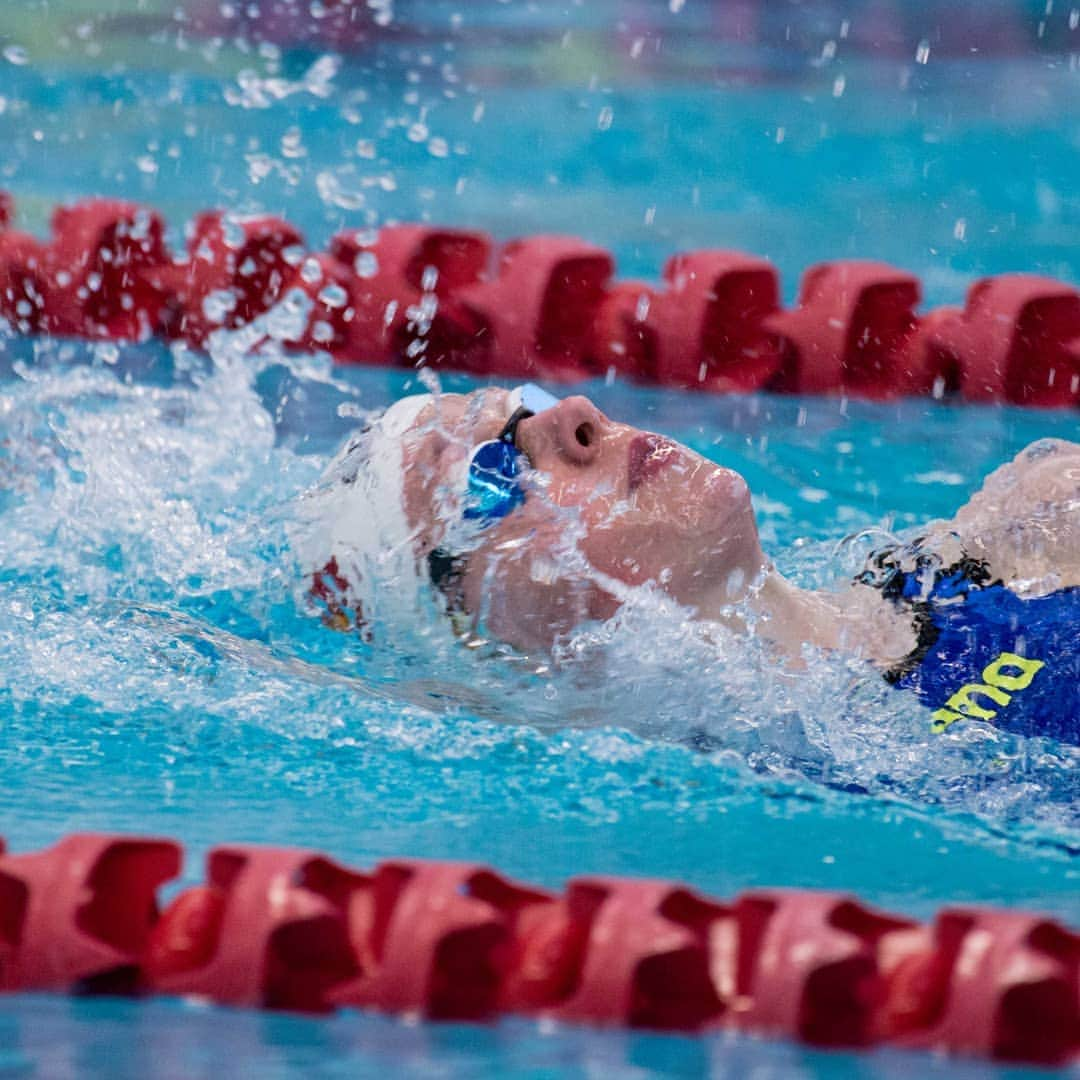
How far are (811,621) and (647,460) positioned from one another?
28 centimetres

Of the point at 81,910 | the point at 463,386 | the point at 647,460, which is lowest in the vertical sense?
the point at 81,910

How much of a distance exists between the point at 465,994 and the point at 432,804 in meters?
0.51

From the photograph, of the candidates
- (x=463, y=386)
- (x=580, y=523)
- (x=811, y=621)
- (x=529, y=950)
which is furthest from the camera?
(x=463, y=386)

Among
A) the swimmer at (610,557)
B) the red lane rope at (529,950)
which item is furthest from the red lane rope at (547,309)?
the red lane rope at (529,950)

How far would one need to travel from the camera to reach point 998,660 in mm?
1825

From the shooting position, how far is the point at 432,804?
1.83m

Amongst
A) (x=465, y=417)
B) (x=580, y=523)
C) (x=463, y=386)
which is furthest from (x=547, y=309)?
(x=580, y=523)

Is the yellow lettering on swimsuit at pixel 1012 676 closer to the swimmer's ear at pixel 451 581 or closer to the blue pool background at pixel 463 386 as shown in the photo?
the blue pool background at pixel 463 386

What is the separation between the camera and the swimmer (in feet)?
5.89

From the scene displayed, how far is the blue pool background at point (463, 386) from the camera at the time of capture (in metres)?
1.67

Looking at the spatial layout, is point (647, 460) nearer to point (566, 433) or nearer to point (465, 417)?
point (566, 433)

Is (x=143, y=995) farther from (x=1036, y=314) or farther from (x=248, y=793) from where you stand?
(x=1036, y=314)

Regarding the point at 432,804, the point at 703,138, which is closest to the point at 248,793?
the point at 432,804

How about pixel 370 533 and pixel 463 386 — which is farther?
pixel 463 386
